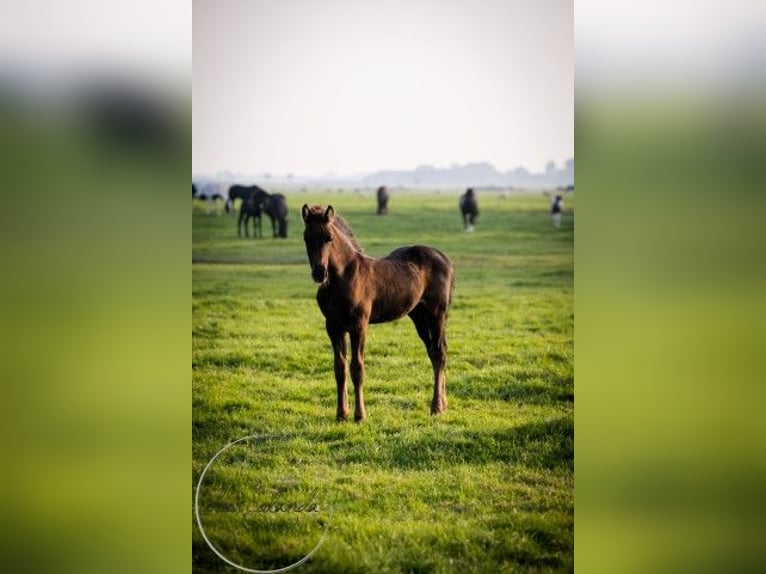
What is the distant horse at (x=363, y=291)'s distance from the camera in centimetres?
369

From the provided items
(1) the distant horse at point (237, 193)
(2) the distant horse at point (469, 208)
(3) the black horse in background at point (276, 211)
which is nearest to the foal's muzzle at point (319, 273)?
(3) the black horse in background at point (276, 211)

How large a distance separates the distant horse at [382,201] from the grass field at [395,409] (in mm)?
32

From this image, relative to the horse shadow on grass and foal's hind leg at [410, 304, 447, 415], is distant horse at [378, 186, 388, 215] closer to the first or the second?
foal's hind leg at [410, 304, 447, 415]

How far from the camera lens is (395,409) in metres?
3.91

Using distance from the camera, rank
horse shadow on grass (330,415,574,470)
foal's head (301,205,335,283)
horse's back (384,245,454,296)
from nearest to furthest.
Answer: foal's head (301,205,335,283) → horse shadow on grass (330,415,574,470) → horse's back (384,245,454,296)

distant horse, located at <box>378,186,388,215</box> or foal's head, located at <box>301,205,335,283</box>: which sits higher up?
distant horse, located at <box>378,186,388,215</box>

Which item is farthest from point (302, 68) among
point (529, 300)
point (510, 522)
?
point (510, 522)

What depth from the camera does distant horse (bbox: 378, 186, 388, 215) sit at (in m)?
3.94

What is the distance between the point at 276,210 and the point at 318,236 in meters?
0.44
